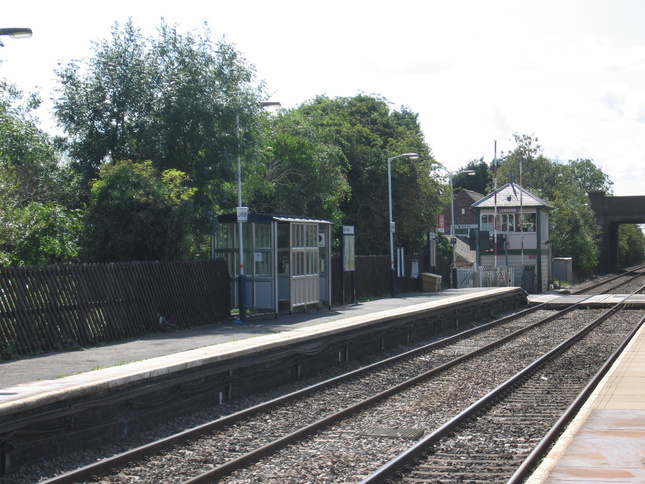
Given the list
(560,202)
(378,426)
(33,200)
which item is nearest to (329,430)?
(378,426)

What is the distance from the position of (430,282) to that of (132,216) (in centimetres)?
1965

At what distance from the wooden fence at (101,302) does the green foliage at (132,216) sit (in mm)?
920

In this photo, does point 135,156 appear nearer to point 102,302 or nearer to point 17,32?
point 102,302

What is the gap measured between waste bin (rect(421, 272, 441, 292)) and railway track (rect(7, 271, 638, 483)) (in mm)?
17498

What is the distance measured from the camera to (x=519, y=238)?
4562cm

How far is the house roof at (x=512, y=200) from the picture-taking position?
151 feet

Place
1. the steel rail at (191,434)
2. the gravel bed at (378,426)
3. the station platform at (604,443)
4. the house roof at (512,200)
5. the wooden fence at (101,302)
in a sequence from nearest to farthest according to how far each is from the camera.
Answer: the station platform at (604,443), the steel rail at (191,434), the gravel bed at (378,426), the wooden fence at (101,302), the house roof at (512,200)

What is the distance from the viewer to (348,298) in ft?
87.2

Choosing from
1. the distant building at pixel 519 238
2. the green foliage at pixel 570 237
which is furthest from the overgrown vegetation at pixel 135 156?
the green foliage at pixel 570 237

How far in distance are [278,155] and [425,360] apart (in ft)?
60.1

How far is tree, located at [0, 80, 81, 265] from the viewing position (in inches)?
683

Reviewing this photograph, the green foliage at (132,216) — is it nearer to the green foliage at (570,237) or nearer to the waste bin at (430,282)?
the waste bin at (430,282)

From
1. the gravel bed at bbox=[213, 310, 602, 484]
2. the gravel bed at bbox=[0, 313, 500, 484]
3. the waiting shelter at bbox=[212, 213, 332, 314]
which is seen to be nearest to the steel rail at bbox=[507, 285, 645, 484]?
the gravel bed at bbox=[213, 310, 602, 484]

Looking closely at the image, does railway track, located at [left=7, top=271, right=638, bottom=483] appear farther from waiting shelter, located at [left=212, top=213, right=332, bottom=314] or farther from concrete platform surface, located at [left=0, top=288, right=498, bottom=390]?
waiting shelter, located at [left=212, top=213, right=332, bottom=314]
